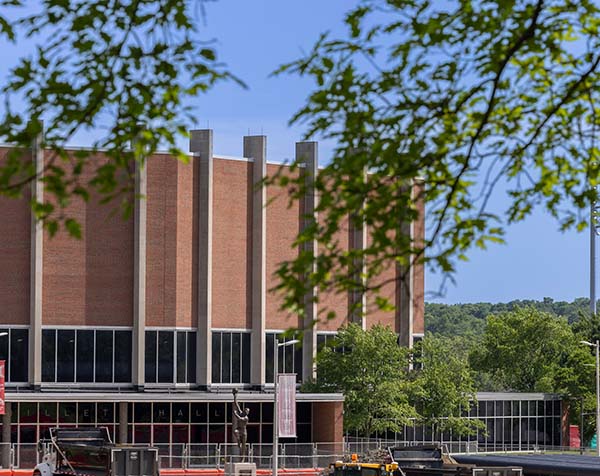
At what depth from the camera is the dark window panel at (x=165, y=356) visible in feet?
294

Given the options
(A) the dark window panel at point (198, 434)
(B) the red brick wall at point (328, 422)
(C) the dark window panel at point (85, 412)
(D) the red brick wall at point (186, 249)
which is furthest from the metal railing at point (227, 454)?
(D) the red brick wall at point (186, 249)

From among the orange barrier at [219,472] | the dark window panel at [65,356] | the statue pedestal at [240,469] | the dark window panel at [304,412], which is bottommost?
the orange barrier at [219,472]

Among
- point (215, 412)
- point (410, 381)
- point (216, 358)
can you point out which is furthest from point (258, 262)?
point (410, 381)

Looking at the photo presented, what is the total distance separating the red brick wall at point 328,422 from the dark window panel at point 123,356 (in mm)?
12380

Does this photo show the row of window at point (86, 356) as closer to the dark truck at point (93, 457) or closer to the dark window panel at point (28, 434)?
the dark window panel at point (28, 434)

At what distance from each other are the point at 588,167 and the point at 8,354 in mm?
77997

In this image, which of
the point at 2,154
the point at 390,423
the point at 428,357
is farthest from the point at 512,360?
the point at 2,154

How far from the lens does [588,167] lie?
38.1 feet

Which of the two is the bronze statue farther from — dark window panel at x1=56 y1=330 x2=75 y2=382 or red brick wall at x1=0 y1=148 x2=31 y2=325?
red brick wall at x1=0 y1=148 x2=31 y2=325

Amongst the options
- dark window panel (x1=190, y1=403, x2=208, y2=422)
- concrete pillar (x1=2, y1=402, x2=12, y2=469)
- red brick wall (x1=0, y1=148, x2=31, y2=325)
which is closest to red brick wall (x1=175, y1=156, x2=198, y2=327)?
dark window panel (x1=190, y1=403, x2=208, y2=422)

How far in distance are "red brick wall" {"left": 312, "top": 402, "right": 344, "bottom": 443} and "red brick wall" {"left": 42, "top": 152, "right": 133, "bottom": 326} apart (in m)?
13.5

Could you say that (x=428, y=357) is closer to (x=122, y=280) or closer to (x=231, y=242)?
(x=231, y=242)

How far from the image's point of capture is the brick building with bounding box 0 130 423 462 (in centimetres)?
8631

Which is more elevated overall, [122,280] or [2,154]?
[2,154]
